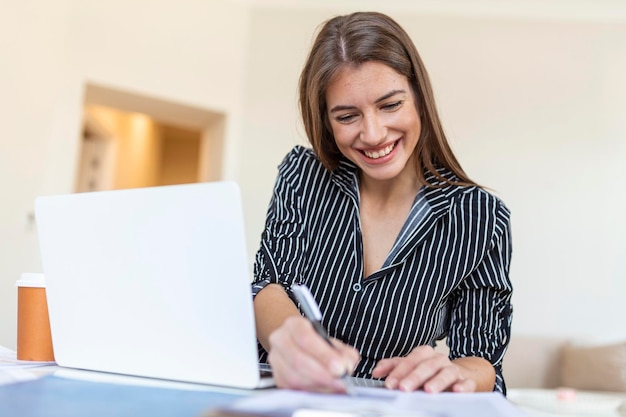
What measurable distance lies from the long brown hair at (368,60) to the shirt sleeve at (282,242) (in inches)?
4.4

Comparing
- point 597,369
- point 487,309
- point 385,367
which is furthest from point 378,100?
point 597,369

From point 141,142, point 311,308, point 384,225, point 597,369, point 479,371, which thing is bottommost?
point 597,369

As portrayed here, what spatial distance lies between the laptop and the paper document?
12cm

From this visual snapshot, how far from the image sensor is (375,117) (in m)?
1.16

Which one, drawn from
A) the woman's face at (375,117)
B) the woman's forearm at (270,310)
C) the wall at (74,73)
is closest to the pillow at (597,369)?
the wall at (74,73)

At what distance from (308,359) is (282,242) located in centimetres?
55

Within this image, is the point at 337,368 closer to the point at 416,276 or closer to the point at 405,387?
the point at 405,387

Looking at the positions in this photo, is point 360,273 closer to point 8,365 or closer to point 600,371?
point 8,365

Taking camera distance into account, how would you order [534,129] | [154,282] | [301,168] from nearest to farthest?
[154,282] < [301,168] < [534,129]

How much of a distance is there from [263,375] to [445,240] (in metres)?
0.49

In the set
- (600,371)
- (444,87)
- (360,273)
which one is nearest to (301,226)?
(360,273)

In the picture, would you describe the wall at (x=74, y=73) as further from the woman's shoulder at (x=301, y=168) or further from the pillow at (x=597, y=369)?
the pillow at (x=597, y=369)

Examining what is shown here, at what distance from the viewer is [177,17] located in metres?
3.77

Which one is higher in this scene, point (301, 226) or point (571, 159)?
point (571, 159)
